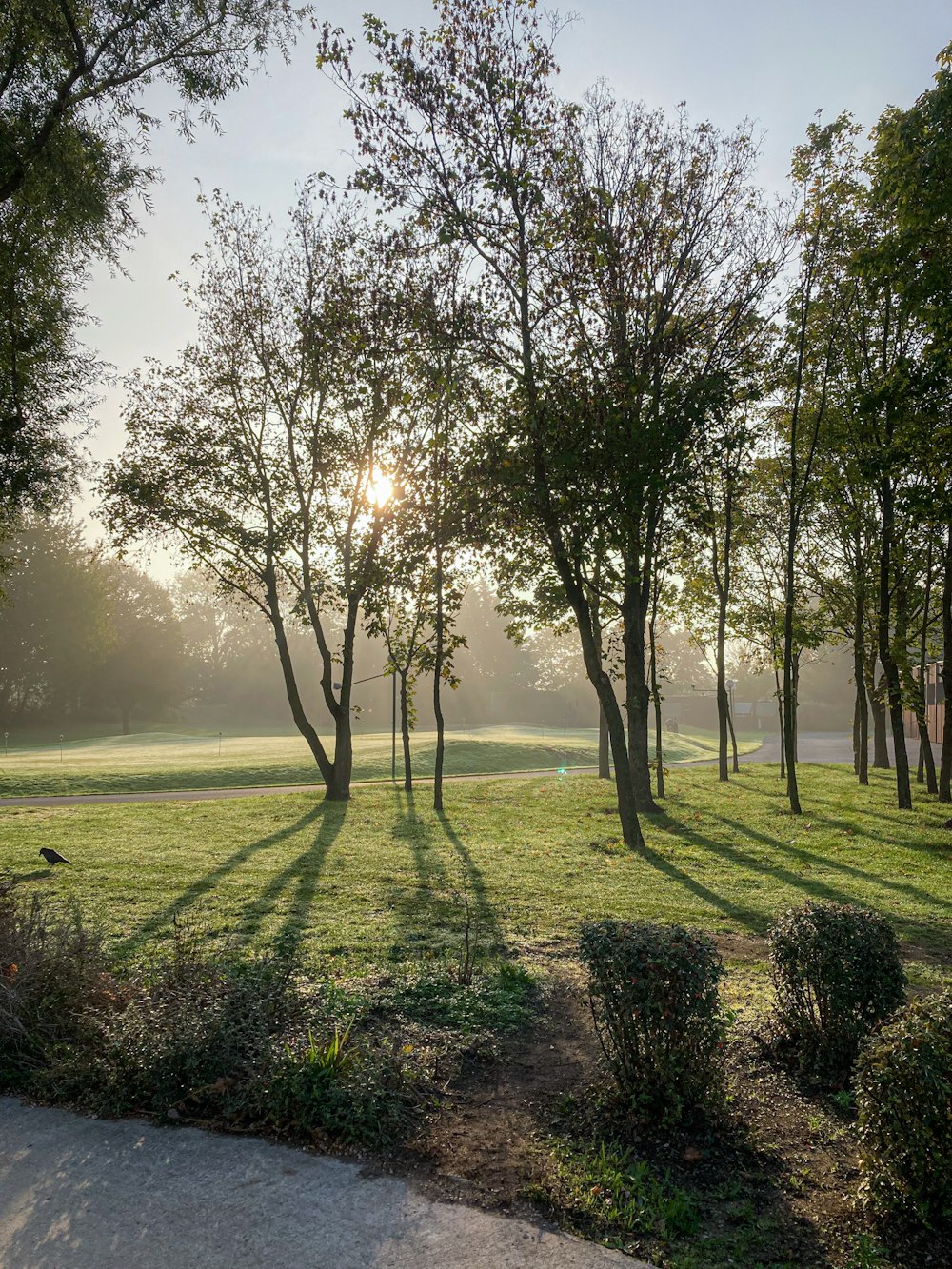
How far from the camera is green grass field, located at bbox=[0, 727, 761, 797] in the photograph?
25969 millimetres

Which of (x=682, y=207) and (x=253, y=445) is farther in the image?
(x=253, y=445)

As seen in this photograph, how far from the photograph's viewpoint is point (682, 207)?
1376cm

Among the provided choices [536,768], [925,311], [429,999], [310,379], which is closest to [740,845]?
[925,311]

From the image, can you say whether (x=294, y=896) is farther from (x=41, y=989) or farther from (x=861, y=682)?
(x=861, y=682)

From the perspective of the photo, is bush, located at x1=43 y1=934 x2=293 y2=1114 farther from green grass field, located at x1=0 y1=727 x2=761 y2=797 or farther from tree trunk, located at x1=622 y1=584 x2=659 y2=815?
green grass field, located at x1=0 y1=727 x2=761 y2=797

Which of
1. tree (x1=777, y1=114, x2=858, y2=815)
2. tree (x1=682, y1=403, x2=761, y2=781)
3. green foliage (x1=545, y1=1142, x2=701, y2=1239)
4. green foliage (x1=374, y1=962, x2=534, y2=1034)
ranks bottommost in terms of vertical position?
green foliage (x1=545, y1=1142, x2=701, y2=1239)

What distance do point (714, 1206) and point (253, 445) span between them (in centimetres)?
1971

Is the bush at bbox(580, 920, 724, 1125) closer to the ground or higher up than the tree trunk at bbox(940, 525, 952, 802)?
closer to the ground

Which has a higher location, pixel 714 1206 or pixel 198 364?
pixel 198 364

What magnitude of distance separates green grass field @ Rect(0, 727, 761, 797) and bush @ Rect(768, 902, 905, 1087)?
23.3 m

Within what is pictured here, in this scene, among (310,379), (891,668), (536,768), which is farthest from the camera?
(536,768)

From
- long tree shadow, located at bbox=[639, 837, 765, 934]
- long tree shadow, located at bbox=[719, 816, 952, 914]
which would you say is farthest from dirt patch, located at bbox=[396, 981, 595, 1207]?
long tree shadow, located at bbox=[719, 816, 952, 914]

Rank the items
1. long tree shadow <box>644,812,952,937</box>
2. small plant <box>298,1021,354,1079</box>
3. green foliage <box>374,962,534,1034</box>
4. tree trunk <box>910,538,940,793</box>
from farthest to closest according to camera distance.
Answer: tree trunk <box>910,538,940,793</box>
long tree shadow <box>644,812,952,937</box>
green foliage <box>374,962,534,1034</box>
small plant <box>298,1021,354,1079</box>

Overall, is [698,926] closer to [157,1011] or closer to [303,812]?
[157,1011]
